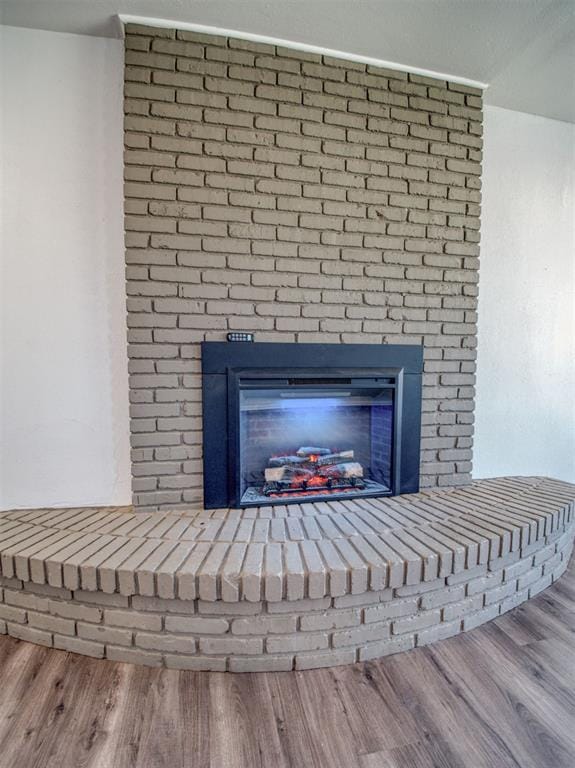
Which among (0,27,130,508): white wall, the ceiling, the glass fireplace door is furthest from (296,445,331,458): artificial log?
the ceiling

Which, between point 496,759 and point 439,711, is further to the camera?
point 439,711

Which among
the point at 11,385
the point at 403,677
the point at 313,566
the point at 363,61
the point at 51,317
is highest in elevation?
the point at 363,61

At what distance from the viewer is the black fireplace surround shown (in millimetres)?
1550

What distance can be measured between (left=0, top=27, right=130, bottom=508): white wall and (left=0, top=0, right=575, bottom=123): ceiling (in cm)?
12

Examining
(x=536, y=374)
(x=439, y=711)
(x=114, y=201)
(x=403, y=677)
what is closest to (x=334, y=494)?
(x=403, y=677)

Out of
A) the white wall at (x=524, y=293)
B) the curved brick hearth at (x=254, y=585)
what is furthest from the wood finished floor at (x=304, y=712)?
the white wall at (x=524, y=293)

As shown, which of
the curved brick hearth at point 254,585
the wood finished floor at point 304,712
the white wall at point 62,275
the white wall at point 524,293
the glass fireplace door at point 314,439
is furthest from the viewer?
the white wall at point 524,293

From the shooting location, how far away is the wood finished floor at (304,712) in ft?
2.81

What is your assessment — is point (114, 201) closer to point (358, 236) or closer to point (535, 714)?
point (358, 236)

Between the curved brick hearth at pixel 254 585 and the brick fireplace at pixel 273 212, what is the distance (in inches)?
14.6

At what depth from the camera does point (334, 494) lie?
1682mm

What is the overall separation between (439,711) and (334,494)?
83 cm

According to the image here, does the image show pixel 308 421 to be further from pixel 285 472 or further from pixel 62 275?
pixel 62 275

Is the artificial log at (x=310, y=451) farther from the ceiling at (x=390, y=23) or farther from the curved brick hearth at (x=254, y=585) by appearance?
the ceiling at (x=390, y=23)
